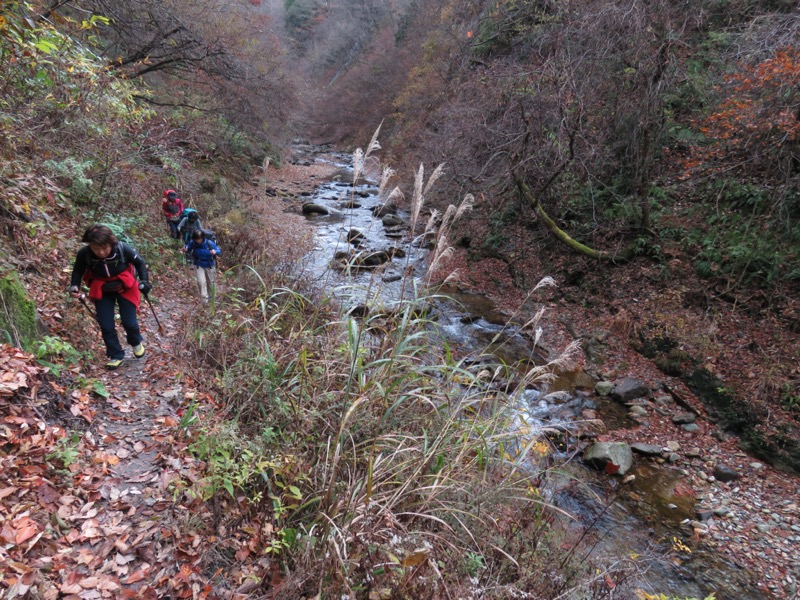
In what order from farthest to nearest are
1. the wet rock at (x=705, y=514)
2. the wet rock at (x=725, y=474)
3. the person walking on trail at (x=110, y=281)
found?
the wet rock at (x=725, y=474) → the wet rock at (x=705, y=514) → the person walking on trail at (x=110, y=281)

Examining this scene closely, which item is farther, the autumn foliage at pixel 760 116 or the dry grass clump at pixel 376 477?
the autumn foliage at pixel 760 116

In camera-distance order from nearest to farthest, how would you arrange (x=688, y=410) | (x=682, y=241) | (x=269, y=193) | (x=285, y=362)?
(x=285, y=362) < (x=688, y=410) < (x=682, y=241) < (x=269, y=193)

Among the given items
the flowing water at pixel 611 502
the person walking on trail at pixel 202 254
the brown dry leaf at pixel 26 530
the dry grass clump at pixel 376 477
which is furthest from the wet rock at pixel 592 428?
the brown dry leaf at pixel 26 530

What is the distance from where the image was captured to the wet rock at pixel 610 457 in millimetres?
5527

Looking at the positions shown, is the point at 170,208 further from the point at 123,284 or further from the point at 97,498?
the point at 97,498

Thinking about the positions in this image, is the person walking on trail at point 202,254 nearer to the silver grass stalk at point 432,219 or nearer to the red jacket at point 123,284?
the red jacket at point 123,284

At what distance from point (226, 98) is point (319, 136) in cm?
3213

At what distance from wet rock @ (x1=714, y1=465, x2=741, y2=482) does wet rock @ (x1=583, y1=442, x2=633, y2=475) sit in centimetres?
108

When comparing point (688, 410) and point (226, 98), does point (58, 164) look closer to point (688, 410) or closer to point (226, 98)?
point (226, 98)

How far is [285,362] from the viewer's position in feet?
12.6

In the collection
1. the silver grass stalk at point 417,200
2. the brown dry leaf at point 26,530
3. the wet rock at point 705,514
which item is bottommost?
the wet rock at point 705,514

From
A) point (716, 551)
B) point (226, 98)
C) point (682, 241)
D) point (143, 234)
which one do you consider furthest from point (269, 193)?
point (716, 551)

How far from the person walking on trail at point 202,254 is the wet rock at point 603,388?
670 centimetres

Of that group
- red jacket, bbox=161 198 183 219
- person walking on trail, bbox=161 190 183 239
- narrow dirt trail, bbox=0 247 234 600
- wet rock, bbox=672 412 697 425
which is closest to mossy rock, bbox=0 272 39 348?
narrow dirt trail, bbox=0 247 234 600
